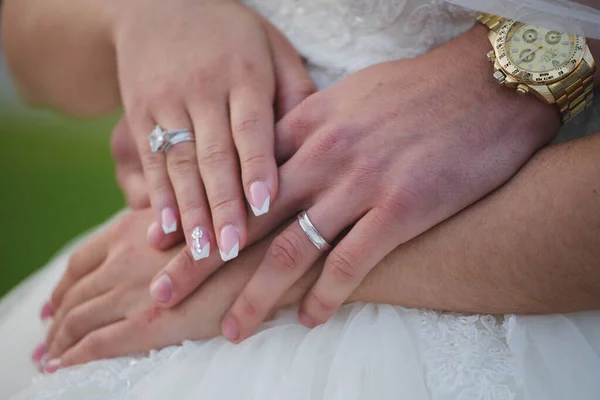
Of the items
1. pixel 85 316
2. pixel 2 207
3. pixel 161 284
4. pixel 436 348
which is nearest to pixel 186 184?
pixel 161 284

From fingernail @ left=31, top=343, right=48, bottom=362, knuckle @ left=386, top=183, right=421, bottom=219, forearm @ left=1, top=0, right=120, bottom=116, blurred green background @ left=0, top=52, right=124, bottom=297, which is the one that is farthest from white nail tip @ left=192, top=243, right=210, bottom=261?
blurred green background @ left=0, top=52, right=124, bottom=297

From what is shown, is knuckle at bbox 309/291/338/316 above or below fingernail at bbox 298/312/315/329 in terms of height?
above

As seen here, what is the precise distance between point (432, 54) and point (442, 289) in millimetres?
291

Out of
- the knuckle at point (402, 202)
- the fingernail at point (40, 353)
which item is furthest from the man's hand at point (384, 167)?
the fingernail at point (40, 353)

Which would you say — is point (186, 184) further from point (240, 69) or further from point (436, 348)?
point (436, 348)

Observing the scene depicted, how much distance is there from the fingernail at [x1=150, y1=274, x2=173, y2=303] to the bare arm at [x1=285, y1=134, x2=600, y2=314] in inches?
9.0

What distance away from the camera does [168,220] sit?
0.81 m

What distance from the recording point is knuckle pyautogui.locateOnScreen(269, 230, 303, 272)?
28.6 inches

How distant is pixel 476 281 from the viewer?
2.26 ft

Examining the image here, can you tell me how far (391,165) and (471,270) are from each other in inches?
5.7

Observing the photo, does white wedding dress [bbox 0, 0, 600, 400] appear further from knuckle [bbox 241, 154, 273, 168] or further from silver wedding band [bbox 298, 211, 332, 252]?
knuckle [bbox 241, 154, 273, 168]

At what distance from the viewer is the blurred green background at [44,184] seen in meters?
2.81

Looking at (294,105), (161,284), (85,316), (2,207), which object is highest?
(294,105)

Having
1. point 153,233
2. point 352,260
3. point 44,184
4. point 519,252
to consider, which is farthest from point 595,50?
point 44,184
